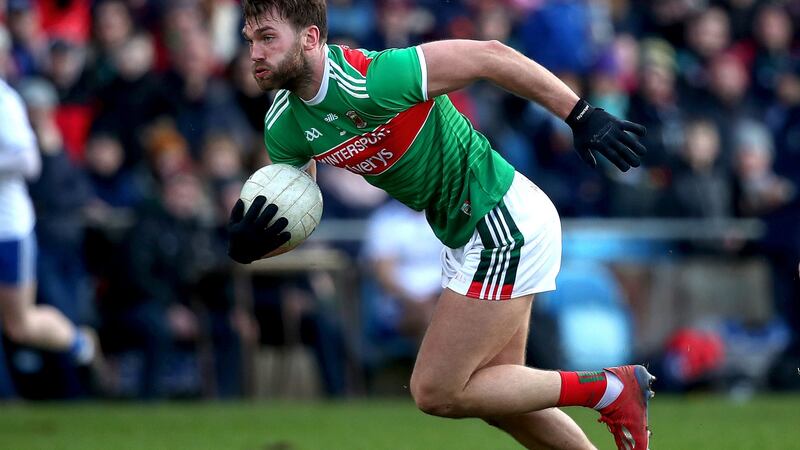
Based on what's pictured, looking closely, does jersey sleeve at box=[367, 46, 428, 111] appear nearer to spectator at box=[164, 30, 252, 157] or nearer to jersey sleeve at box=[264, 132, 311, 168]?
jersey sleeve at box=[264, 132, 311, 168]

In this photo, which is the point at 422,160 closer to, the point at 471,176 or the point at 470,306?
the point at 471,176

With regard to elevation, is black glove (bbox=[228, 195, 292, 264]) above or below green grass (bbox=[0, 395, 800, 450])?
above

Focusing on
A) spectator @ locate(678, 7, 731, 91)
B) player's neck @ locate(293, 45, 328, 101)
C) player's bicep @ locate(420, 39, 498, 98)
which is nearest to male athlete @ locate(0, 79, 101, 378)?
player's neck @ locate(293, 45, 328, 101)

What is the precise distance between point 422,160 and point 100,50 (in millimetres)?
7745

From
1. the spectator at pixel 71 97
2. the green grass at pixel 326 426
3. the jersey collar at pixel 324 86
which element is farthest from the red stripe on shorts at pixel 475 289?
the spectator at pixel 71 97

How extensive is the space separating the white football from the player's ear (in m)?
0.58

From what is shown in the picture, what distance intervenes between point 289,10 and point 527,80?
1.01 m

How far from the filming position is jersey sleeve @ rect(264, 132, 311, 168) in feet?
20.5

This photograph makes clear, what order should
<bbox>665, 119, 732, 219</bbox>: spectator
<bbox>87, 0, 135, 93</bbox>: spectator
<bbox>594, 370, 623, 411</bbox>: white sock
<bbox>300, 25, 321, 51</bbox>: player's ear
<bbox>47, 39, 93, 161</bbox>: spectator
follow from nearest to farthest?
<bbox>300, 25, 321, 51</bbox>: player's ear < <bbox>594, 370, 623, 411</bbox>: white sock < <bbox>47, 39, 93, 161</bbox>: spectator < <bbox>87, 0, 135, 93</bbox>: spectator < <bbox>665, 119, 732, 219</bbox>: spectator

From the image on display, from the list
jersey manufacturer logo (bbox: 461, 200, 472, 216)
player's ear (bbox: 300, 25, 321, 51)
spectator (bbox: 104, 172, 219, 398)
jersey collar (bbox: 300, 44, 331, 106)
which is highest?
player's ear (bbox: 300, 25, 321, 51)

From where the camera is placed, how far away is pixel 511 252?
6.16 meters

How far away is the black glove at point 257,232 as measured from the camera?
6.01m

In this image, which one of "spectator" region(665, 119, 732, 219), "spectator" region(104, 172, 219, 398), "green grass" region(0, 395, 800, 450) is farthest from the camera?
"spectator" region(665, 119, 732, 219)

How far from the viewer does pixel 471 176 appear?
20.4 feet
